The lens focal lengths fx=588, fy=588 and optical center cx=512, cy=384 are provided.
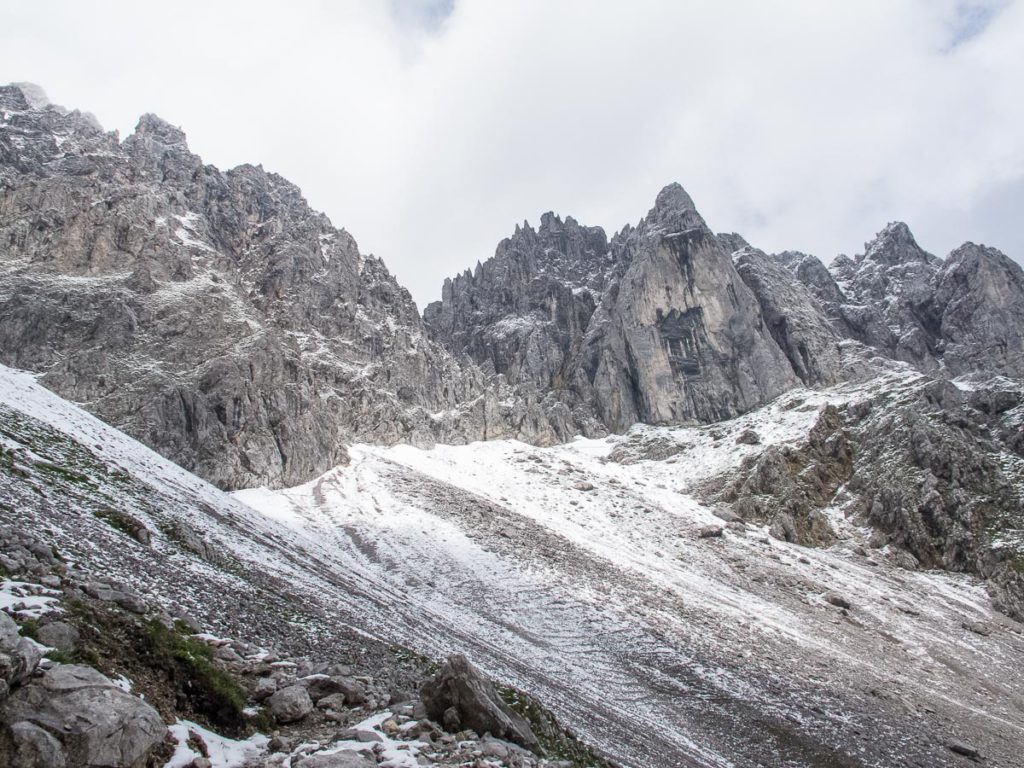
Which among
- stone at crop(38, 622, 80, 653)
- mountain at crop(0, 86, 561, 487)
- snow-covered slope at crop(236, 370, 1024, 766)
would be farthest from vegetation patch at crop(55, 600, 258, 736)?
mountain at crop(0, 86, 561, 487)

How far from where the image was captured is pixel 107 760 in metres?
7.54

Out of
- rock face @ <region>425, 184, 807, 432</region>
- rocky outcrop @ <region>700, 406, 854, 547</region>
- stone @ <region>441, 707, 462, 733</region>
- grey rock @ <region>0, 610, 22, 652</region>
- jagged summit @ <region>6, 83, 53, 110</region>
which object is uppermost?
jagged summit @ <region>6, 83, 53, 110</region>

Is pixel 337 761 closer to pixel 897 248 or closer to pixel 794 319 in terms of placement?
pixel 794 319

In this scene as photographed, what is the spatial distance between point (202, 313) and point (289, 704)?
78739 mm

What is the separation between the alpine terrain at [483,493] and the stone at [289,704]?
0.06m

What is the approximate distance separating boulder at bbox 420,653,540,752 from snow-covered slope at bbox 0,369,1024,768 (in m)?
6.85

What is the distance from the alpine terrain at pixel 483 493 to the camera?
42.5 ft

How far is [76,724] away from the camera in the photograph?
7.52 m

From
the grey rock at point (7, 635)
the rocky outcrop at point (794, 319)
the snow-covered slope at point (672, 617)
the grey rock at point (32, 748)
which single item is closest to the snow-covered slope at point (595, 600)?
the snow-covered slope at point (672, 617)

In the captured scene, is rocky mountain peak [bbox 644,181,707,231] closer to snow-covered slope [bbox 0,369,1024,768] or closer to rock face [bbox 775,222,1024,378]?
rock face [bbox 775,222,1024,378]

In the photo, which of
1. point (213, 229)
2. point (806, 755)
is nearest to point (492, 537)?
point (806, 755)

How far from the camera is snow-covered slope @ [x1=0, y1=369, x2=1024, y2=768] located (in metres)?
22.3

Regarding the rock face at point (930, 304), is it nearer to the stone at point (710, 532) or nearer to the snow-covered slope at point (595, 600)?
the snow-covered slope at point (595, 600)

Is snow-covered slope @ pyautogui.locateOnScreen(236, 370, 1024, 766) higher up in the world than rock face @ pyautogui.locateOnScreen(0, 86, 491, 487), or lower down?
lower down
